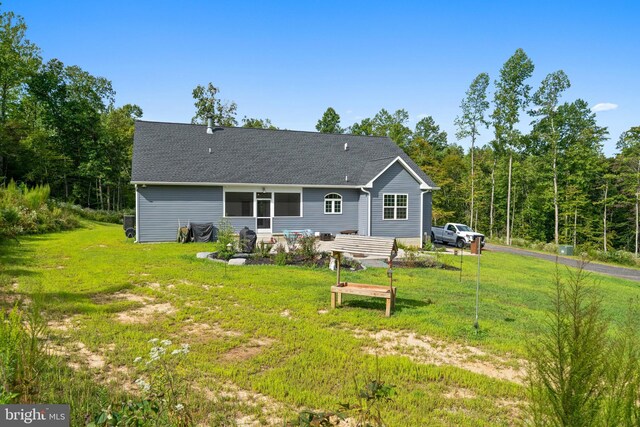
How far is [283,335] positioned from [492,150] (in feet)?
126

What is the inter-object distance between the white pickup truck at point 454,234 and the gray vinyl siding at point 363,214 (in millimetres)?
6722

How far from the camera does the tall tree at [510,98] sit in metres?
33.0

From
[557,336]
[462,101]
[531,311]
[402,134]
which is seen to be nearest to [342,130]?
[402,134]

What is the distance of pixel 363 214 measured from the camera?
20.7 m

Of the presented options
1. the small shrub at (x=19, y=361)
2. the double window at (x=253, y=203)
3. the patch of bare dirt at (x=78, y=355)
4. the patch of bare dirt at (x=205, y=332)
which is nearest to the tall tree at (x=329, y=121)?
the double window at (x=253, y=203)

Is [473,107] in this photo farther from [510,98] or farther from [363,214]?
[363,214]

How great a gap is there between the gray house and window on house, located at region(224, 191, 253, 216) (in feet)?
0.18

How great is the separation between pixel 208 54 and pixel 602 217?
40.0 meters

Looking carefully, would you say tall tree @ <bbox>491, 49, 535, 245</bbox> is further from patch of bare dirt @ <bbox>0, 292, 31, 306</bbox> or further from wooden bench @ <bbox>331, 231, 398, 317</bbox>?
patch of bare dirt @ <bbox>0, 292, 31, 306</bbox>

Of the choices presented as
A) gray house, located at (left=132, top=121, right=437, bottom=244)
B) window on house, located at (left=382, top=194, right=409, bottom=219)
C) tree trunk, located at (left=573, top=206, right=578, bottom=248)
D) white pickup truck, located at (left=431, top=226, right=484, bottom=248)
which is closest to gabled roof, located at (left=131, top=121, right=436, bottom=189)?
gray house, located at (left=132, top=121, right=437, bottom=244)

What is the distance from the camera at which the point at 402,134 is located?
45.2m

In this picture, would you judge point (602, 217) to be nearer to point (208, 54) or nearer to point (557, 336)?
point (208, 54)

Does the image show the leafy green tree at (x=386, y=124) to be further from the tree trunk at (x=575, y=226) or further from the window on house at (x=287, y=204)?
the window on house at (x=287, y=204)

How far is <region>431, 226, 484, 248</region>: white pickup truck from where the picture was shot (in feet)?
76.6
